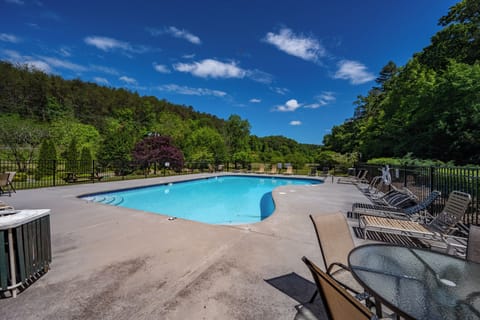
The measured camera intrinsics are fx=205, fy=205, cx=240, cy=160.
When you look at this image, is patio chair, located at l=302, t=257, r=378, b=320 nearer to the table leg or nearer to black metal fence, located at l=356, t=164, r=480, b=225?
the table leg

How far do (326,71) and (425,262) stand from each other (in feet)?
68.7

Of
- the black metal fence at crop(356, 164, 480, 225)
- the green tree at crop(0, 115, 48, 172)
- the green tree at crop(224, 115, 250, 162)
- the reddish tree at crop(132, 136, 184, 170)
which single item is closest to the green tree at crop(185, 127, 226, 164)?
the reddish tree at crop(132, 136, 184, 170)

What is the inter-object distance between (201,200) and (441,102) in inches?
545

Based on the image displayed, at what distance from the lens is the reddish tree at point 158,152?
15.8 meters

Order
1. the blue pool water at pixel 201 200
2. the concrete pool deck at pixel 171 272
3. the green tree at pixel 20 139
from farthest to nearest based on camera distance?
the green tree at pixel 20 139
the blue pool water at pixel 201 200
the concrete pool deck at pixel 171 272

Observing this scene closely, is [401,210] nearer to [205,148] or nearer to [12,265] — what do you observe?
[12,265]

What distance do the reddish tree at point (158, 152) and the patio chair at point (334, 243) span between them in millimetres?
15623

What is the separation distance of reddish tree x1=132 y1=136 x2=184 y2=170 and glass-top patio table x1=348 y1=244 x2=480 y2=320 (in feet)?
52.6

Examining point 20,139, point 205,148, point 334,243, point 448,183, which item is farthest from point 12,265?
point 205,148

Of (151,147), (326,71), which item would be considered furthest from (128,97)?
(326,71)

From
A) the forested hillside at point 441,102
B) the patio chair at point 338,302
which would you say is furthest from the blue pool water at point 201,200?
the forested hillside at point 441,102

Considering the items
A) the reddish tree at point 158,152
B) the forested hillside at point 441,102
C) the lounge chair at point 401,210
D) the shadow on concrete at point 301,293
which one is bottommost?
the shadow on concrete at point 301,293

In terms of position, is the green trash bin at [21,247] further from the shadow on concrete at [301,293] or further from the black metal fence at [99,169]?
the black metal fence at [99,169]

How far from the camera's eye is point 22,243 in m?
1.85
